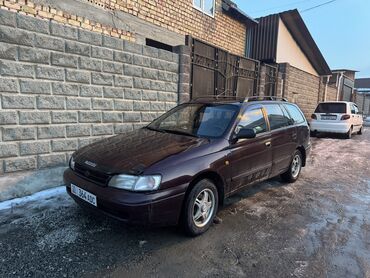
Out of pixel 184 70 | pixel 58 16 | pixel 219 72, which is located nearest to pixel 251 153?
pixel 184 70

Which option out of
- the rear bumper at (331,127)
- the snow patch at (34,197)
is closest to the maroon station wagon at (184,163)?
the snow patch at (34,197)

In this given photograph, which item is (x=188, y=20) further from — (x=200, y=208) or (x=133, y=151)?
(x=200, y=208)

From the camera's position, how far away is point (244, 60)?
31.9 feet

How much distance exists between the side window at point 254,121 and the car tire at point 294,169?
1.40 metres

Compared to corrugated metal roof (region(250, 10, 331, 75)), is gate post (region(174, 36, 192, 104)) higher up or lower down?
lower down

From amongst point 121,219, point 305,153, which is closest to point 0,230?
point 121,219

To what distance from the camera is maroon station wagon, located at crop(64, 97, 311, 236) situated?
2.88m

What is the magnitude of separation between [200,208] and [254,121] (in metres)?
1.71

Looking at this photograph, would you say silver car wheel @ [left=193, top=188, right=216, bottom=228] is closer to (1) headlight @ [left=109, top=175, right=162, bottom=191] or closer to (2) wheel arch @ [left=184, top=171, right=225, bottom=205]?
(2) wheel arch @ [left=184, top=171, right=225, bottom=205]

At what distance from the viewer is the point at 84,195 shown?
10.5 feet

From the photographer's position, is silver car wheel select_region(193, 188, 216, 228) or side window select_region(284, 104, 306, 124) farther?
side window select_region(284, 104, 306, 124)

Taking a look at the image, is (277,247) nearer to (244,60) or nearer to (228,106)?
(228,106)

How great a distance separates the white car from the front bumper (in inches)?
452

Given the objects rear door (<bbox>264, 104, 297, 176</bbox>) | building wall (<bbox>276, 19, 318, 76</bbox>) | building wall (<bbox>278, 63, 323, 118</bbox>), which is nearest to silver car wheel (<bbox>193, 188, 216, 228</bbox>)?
rear door (<bbox>264, 104, 297, 176</bbox>)
